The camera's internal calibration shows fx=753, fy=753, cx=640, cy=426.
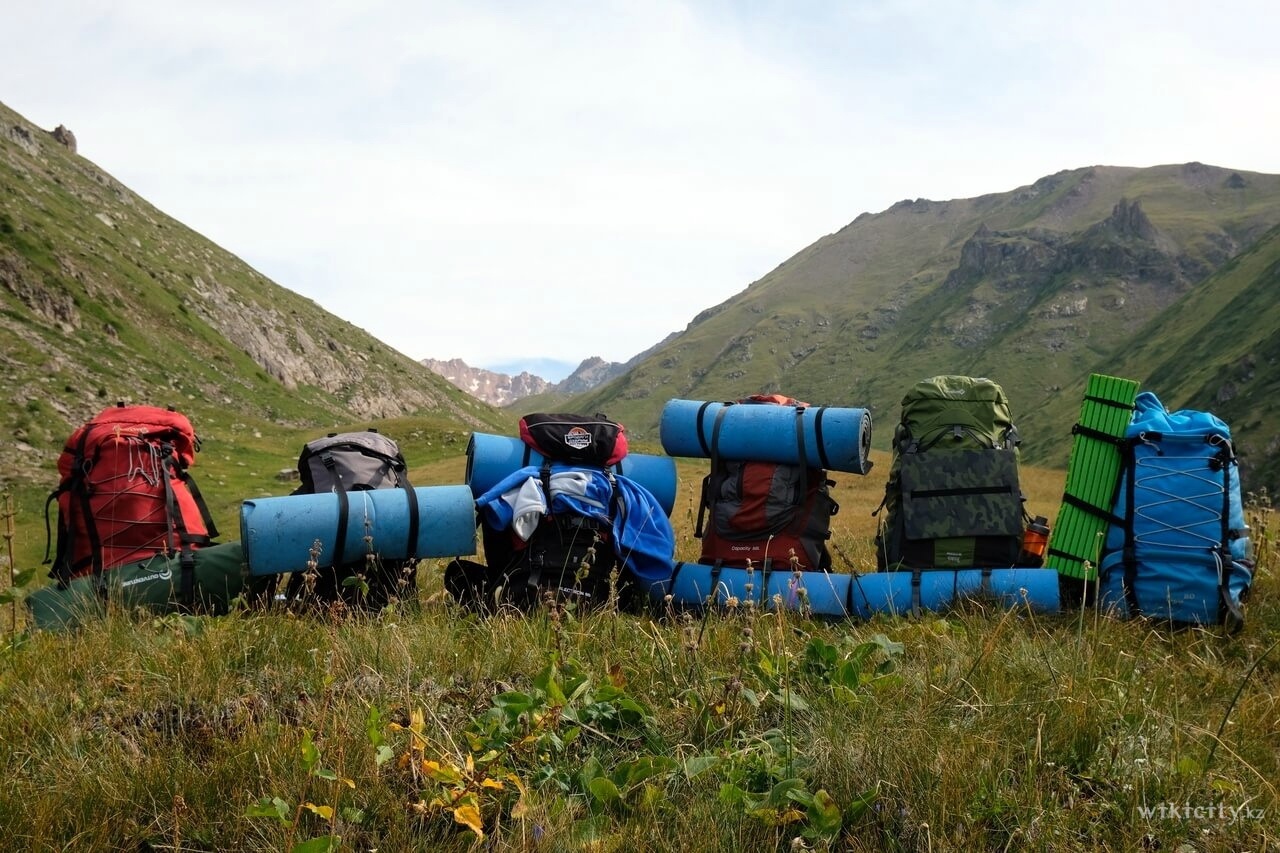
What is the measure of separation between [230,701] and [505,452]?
12.3 feet

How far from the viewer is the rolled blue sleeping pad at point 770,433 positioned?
6789 mm

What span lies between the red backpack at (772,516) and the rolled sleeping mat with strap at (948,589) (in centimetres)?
91

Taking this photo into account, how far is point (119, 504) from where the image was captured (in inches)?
247

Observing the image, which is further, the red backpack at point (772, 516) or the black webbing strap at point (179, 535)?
the red backpack at point (772, 516)

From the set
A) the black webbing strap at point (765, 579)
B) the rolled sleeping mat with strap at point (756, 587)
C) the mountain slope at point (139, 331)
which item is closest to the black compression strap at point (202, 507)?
the rolled sleeping mat with strap at point (756, 587)

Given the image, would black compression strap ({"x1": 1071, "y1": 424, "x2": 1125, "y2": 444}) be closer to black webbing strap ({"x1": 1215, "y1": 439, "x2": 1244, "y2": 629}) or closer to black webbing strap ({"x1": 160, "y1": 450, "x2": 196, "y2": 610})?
black webbing strap ({"x1": 1215, "y1": 439, "x2": 1244, "y2": 629})

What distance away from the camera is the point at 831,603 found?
5984 millimetres

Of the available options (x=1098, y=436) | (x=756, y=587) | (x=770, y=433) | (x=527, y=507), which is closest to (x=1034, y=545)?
(x=1098, y=436)

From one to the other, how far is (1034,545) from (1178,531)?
1.21 m

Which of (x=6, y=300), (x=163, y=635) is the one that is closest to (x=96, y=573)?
(x=163, y=635)

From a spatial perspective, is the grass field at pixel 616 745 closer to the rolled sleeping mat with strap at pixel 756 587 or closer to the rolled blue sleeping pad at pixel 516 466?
the rolled sleeping mat with strap at pixel 756 587

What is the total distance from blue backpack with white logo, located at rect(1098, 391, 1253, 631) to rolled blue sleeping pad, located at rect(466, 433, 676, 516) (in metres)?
3.69

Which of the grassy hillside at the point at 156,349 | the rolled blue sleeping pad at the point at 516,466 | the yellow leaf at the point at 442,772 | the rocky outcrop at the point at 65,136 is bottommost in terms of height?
the yellow leaf at the point at 442,772

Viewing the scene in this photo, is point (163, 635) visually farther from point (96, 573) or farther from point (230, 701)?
point (96, 573)
